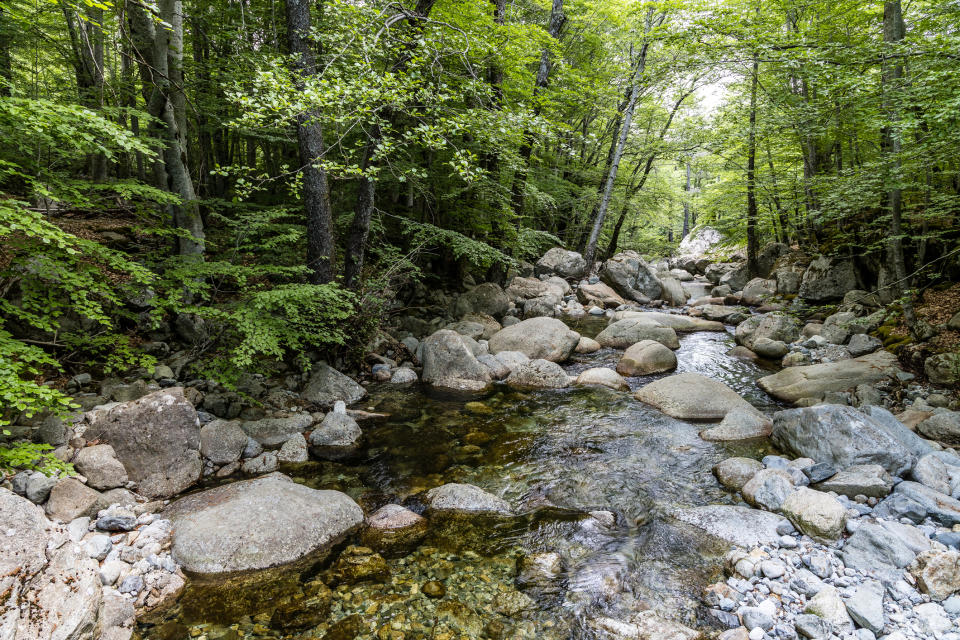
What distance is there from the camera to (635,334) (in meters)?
10.6

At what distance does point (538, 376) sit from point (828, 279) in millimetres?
9391

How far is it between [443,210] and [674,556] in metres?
9.01

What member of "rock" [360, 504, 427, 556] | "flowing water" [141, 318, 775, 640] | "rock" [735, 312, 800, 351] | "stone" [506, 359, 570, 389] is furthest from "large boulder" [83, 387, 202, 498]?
"rock" [735, 312, 800, 351]

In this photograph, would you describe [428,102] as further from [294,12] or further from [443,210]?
[443,210]

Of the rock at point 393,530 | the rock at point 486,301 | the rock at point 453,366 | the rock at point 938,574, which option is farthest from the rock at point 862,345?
the rock at point 393,530

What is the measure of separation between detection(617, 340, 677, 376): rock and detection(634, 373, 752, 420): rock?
126 cm

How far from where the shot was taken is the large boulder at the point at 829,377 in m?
7.02

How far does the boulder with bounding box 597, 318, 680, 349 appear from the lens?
34.2ft

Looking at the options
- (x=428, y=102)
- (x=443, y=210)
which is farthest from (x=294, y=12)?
(x=443, y=210)

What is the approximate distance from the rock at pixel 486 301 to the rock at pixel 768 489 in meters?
8.00

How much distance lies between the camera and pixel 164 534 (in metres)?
3.71

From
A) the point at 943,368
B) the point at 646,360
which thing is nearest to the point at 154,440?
the point at 646,360

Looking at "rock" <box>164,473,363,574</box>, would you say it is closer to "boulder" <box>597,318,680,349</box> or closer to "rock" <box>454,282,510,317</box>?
"rock" <box>454,282,510,317</box>

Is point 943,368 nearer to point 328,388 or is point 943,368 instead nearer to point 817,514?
point 817,514
